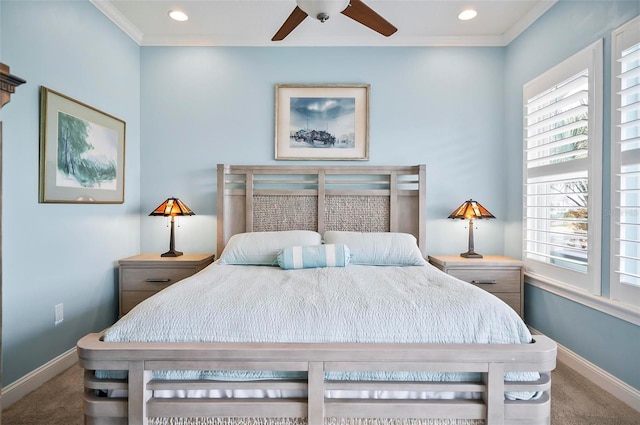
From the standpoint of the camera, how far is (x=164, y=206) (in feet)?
9.25

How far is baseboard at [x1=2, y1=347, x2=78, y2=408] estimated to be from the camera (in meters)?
1.83

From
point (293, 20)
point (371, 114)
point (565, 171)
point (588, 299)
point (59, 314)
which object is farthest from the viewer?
point (371, 114)

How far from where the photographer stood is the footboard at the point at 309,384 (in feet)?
4.04

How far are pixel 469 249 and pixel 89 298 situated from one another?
3354 mm

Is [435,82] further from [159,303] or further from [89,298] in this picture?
[89,298]

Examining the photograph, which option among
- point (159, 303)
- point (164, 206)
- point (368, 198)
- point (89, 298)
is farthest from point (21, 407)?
point (368, 198)

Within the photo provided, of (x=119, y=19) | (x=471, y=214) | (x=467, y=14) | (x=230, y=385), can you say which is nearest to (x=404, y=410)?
(x=230, y=385)

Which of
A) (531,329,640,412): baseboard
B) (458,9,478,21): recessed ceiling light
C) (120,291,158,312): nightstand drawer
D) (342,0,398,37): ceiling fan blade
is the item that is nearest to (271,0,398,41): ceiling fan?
(342,0,398,37): ceiling fan blade

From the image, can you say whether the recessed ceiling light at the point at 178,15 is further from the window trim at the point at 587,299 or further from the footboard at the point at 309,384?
the window trim at the point at 587,299

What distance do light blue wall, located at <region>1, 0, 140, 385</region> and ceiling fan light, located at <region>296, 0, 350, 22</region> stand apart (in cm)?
182

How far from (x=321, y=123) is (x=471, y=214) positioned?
1.69m

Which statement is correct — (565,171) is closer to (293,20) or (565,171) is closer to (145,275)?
(293,20)

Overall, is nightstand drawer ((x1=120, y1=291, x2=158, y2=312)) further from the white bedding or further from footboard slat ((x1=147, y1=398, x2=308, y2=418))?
footboard slat ((x1=147, y1=398, x2=308, y2=418))

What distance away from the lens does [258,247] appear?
2.46 meters
